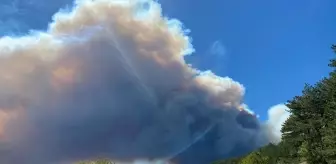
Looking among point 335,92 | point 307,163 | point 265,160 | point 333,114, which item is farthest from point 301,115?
point 265,160

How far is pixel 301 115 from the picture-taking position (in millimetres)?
96625

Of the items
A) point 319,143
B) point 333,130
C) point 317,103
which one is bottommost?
point 333,130

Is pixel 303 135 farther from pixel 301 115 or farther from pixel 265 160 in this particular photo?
pixel 265 160

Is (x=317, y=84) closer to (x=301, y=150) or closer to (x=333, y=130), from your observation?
(x=301, y=150)

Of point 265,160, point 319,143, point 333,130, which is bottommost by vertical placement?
point 333,130

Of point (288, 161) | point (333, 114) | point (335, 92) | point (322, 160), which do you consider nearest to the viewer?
point (335, 92)

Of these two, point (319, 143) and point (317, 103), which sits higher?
point (317, 103)

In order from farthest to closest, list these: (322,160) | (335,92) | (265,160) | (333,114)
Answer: (265,160), (322,160), (333,114), (335,92)

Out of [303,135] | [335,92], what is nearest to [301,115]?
[303,135]

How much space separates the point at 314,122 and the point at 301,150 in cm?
671

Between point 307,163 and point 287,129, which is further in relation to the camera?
point 287,129

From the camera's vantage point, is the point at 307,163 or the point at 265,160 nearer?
the point at 307,163

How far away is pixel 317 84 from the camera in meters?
97.0

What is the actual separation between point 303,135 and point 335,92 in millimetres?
22240
